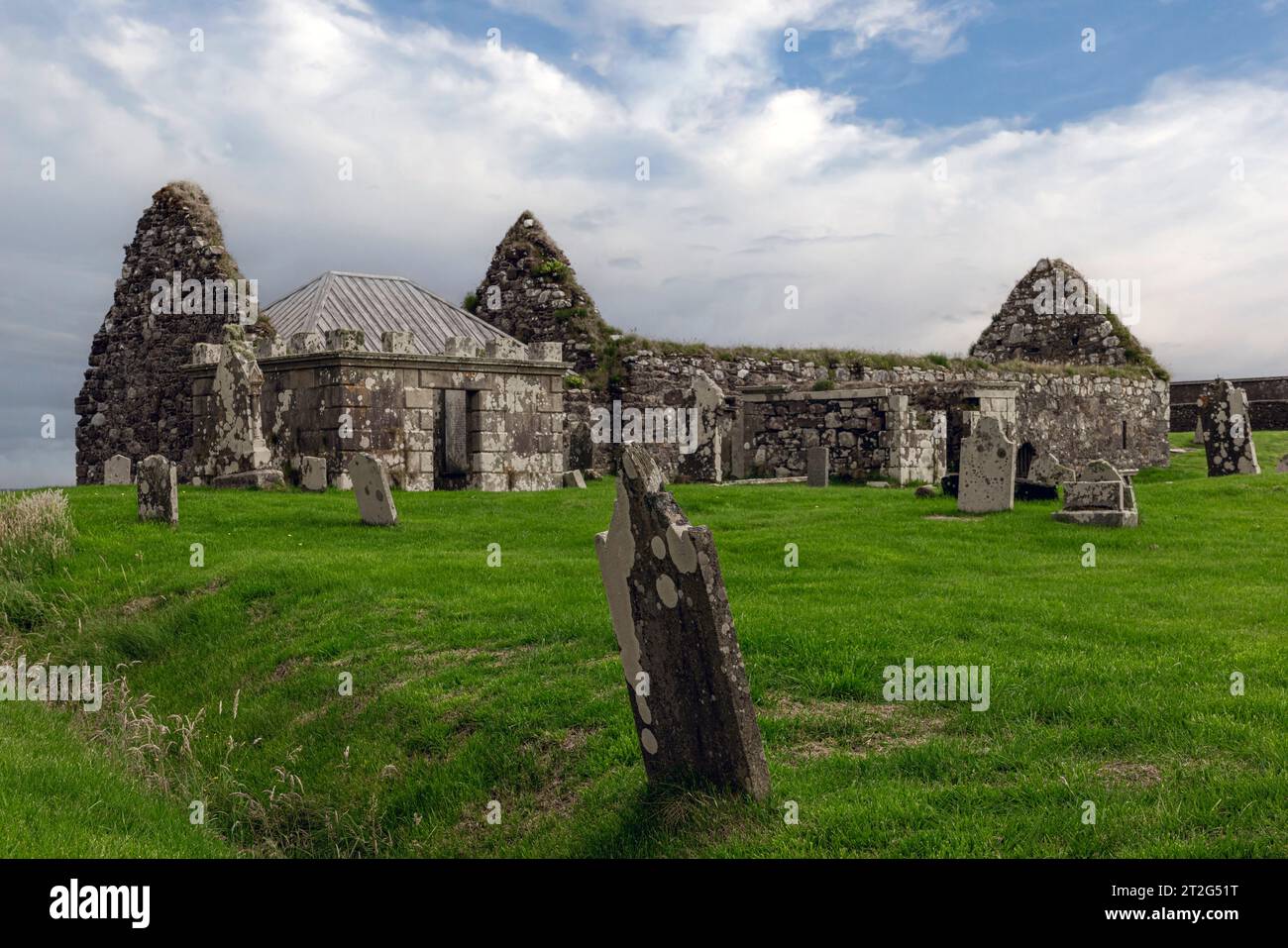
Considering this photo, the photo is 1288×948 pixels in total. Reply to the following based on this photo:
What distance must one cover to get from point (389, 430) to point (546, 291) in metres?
10.6

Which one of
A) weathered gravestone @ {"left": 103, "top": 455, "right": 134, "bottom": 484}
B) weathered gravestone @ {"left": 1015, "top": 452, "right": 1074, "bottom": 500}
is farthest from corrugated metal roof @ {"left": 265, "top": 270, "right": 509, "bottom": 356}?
weathered gravestone @ {"left": 1015, "top": 452, "right": 1074, "bottom": 500}

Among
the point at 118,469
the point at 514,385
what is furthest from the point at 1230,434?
the point at 118,469

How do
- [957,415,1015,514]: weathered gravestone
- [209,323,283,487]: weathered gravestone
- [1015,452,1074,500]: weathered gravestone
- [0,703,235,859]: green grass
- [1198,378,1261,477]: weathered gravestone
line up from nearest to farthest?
[0,703,235,859]: green grass
[957,415,1015,514]: weathered gravestone
[1015,452,1074,500]: weathered gravestone
[209,323,283,487]: weathered gravestone
[1198,378,1261,477]: weathered gravestone

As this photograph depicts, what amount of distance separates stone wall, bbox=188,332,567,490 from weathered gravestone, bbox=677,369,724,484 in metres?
3.60

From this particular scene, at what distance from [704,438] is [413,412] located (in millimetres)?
7375

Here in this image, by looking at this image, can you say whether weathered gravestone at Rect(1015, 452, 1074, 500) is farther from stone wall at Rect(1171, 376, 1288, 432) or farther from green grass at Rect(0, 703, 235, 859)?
stone wall at Rect(1171, 376, 1288, 432)

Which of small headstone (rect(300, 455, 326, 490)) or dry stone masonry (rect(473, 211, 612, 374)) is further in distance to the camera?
dry stone masonry (rect(473, 211, 612, 374))

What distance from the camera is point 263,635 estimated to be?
11.3 meters

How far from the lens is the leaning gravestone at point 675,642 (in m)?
6.25

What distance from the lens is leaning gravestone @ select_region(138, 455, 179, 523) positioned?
643 inches

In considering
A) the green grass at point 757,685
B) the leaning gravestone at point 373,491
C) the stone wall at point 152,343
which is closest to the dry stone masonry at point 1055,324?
the green grass at point 757,685

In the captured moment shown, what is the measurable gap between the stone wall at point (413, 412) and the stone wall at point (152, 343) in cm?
705

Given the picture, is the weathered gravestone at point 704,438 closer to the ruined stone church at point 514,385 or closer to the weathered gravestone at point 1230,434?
the ruined stone church at point 514,385

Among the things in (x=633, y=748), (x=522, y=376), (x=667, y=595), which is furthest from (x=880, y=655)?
(x=522, y=376)
